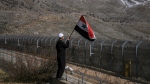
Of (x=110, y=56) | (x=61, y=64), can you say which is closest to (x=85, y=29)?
(x=61, y=64)

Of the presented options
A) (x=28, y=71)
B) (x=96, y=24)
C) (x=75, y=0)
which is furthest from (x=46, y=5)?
(x=28, y=71)

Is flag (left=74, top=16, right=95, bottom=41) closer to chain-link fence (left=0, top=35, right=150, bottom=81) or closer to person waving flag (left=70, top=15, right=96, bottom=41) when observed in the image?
person waving flag (left=70, top=15, right=96, bottom=41)

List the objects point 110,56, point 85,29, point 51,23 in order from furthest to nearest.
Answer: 1. point 51,23
2. point 110,56
3. point 85,29

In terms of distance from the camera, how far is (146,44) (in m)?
20.8

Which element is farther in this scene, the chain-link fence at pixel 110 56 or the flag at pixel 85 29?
the chain-link fence at pixel 110 56

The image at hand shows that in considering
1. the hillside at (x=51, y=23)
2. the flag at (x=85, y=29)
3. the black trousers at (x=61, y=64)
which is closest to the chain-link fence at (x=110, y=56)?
the black trousers at (x=61, y=64)

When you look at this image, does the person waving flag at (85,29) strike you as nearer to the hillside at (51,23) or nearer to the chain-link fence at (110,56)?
the chain-link fence at (110,56)

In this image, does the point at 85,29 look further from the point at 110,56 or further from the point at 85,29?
the point at 110,56

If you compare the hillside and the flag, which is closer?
the flag

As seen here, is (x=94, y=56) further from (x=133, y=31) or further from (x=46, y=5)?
(x=46, y=5)

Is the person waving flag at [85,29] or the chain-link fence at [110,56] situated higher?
the person waving flag at [85,29]

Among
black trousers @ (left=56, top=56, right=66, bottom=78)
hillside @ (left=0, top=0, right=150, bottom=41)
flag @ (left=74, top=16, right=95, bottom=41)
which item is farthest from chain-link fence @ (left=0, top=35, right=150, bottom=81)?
hillside @ (left=0, top=0, right=150, bottom=41)

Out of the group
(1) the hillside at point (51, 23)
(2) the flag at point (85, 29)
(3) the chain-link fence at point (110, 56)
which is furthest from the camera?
(1) the hillside at point (51, 23)

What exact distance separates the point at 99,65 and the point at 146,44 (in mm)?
5375
